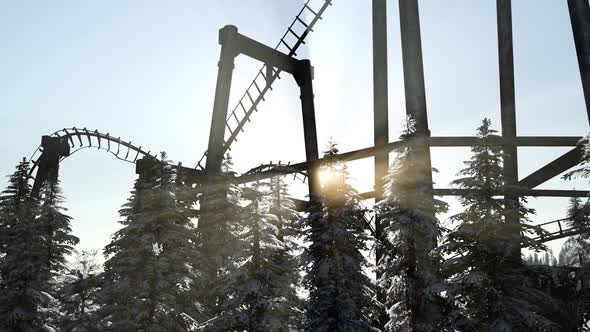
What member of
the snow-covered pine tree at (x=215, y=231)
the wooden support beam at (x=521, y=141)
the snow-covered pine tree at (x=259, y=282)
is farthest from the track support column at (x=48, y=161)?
the wooden support beam at (x=521, y=141)

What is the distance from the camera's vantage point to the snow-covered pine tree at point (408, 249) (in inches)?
559

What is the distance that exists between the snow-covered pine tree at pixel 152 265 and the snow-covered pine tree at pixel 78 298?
3553mm

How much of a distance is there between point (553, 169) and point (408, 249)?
8739mm

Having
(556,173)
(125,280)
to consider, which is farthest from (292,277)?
(556,173)

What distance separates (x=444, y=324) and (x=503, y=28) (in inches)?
551

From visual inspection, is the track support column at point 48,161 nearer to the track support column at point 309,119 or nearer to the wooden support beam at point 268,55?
the wooden support beam at point 268,55

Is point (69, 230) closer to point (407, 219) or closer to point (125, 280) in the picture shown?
point (125, 280)

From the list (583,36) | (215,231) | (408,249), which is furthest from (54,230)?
(583,36)

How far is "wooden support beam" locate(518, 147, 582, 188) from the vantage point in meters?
19.2

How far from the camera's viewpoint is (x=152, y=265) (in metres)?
18.5

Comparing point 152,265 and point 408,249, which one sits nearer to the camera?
point 408,249

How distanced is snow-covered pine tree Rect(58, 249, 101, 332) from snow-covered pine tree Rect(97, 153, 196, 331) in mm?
3553

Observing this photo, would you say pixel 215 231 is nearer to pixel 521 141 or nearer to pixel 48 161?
pixel 48 161

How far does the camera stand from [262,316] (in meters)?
16.7
